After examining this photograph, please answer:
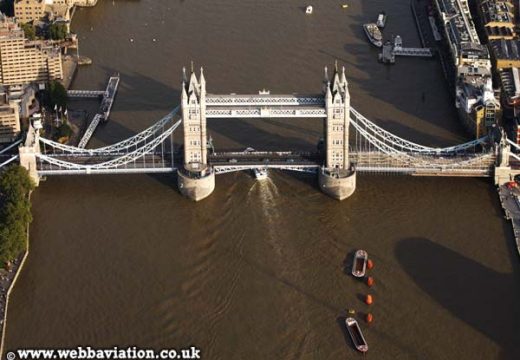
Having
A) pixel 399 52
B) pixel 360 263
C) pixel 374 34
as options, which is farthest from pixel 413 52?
pixel 360 263

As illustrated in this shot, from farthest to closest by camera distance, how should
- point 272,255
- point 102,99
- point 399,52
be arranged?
point 399,52, point 102,99, point 272,255

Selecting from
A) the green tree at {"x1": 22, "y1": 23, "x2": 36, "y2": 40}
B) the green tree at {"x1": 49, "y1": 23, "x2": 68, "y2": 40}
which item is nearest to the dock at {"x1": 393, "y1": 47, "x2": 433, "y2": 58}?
the green tree at {"x1": 49, "y1": 23, "x2": 68, "y2": 40}

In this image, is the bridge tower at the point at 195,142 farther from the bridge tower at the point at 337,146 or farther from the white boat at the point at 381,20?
the white boat at the point at 381,20

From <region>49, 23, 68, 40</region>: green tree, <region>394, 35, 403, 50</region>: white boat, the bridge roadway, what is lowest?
the bridge roadway

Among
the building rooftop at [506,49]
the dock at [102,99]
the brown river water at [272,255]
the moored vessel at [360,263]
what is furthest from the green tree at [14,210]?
the building rooftop at [506,49]

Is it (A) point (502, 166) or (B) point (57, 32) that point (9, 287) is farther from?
(B) point (57, 32)

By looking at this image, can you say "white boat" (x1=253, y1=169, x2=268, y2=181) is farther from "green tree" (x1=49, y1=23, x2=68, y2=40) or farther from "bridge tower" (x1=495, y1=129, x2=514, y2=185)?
"green tree" (x1=49, y1=23, x2=68, y2=40)

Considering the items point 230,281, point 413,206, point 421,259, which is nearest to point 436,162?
point 413,206
